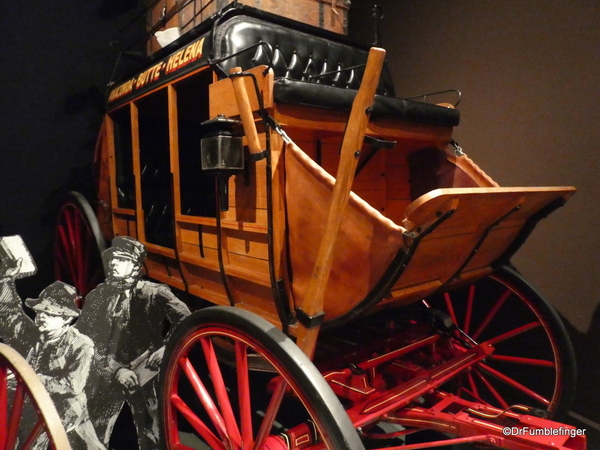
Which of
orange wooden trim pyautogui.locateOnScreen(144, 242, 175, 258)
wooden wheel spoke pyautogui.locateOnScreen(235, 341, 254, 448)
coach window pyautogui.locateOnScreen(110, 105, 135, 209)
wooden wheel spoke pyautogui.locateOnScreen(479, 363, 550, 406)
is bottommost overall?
wooden wheel spoke pyautogui.locateOnScreen(479, 363, 550, 406)

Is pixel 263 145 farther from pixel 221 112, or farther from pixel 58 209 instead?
pixel 58 209

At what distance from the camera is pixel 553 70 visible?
195 cm

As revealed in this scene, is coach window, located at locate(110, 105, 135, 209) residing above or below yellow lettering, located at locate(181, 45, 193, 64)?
below

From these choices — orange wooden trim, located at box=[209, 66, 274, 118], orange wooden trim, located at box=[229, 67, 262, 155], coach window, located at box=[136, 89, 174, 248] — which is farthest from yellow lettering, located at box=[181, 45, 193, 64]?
coach window, located at box=[136, 89, 174, 248]

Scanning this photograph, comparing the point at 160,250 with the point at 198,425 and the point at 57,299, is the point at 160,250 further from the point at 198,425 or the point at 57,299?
the point at 198,425

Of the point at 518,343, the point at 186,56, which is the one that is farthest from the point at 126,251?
the point at 518,343

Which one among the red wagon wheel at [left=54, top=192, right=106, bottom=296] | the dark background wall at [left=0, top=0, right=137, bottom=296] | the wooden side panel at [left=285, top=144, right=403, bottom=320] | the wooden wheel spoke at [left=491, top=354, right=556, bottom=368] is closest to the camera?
the wooden side panel at [left=285, top=144, right=403, bottom=320]

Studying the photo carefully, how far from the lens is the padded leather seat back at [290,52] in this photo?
65.4 inches

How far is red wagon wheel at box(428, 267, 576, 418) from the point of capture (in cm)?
179

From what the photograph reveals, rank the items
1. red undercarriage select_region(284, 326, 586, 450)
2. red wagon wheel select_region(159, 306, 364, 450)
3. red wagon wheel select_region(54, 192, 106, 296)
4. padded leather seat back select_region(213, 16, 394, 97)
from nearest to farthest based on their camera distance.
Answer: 1. red wagon wheel select_region(159, 306, 364, 450)
2. red undercarriage select_region(284, 326, 586, 450)
3. padded leather seat back select_region(213, 16, 394, 97)
4. red wagon wheel select_region(54, 192, 106, 296)

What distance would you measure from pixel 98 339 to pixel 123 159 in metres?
1.15

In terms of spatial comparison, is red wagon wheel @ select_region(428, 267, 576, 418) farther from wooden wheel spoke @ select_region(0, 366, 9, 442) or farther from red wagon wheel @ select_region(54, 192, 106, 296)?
red wagon wheel @ select_region(54, 192, 106, 296)

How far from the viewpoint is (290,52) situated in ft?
6.68

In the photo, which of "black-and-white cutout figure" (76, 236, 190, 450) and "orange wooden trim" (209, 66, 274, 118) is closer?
"orange wooden trim" (209, 66, 274, 118)
